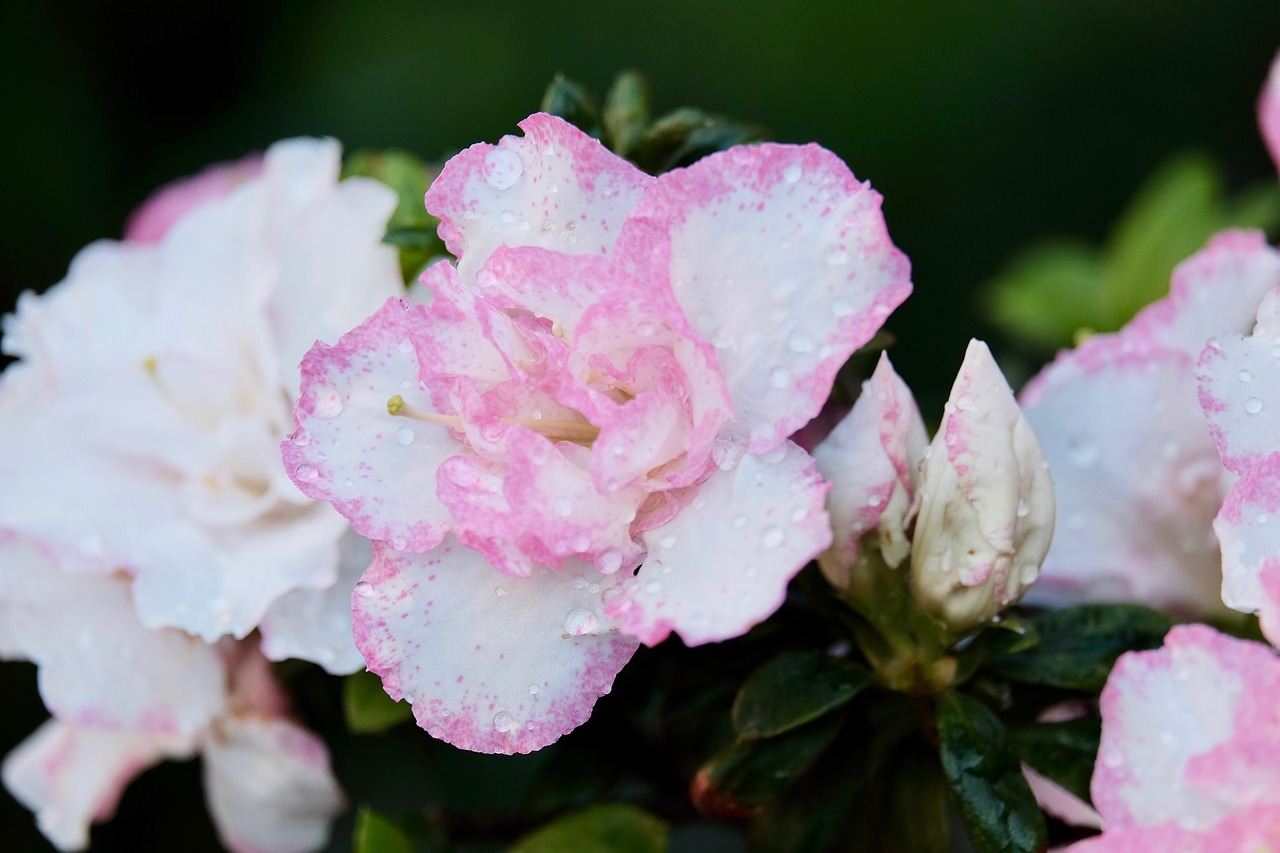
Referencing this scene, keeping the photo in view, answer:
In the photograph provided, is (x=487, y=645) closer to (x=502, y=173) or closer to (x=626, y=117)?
(x=502, y=173)

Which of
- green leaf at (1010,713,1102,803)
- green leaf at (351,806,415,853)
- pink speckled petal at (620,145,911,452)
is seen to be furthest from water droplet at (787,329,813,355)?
green leaf at (351,806,415,853)

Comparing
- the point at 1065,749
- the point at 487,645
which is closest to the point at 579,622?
the point at 487,645

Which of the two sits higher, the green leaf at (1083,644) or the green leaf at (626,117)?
the green leaf at (626,117)

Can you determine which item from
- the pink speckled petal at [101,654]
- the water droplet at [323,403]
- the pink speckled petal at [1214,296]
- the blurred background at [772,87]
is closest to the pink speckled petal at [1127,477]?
the pink speckled petal at [1214,296]

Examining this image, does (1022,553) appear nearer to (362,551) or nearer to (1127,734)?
(1127,734)

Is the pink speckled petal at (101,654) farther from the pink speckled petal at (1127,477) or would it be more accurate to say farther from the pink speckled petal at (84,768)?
the pink speckled petal at (1127,477)

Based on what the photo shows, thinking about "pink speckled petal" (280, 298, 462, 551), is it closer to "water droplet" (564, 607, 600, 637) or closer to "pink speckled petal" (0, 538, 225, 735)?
"water droplet" (564, 607, 600, 637)
